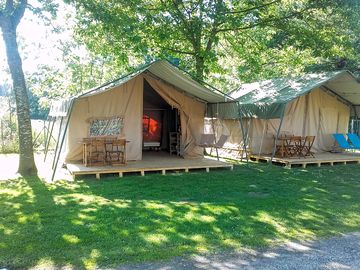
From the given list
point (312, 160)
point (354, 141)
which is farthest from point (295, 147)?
point (354, 141)

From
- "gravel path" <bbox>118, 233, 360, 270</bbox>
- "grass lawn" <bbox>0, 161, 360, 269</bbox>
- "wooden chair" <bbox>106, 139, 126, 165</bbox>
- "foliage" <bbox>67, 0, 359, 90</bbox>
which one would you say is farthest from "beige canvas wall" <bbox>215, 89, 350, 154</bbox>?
"gravel path" <bbox>118, 233, 360, 270</bbox>

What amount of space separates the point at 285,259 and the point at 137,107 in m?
6.81

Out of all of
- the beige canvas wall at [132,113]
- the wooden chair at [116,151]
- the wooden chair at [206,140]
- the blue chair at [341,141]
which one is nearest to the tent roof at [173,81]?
the beige canvas wall at [132,113]

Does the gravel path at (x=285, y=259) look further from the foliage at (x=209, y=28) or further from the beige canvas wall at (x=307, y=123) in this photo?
the beige canvas wall at (x=307, y=123)

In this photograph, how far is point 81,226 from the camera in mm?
4562

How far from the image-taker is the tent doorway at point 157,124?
12.7m

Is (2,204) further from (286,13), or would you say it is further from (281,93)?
(286,13)

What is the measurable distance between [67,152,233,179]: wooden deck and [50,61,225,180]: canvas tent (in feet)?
1.96

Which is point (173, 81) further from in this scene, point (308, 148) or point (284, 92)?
point (308, 148)

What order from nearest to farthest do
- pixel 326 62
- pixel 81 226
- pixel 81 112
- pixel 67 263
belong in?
pixel 67 263 → pixel 81 226 → pixel 81 112 → pixel 326 62

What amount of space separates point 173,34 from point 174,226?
7.85 m

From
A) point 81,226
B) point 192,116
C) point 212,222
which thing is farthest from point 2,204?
point 192,116

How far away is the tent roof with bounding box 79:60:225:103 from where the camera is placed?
8016mm

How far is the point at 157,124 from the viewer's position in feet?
42.8
